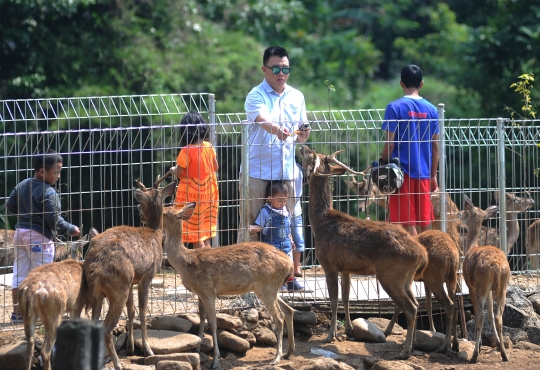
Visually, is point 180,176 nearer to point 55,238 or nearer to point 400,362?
point 55,238

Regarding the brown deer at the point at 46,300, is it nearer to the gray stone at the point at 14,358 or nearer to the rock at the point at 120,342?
the gray stone at the point at 14,358

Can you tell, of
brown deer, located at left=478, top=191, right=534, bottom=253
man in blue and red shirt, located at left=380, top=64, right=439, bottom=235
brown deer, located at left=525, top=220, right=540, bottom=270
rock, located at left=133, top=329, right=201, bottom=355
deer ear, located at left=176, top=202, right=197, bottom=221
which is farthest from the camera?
brown deer, located at left=525, top=220, right=540, bottom=270

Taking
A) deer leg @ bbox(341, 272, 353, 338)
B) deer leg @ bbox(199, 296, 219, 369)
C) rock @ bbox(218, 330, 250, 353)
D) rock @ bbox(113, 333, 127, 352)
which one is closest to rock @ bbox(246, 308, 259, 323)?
rock @ bbox(218, 330, 250, 353)

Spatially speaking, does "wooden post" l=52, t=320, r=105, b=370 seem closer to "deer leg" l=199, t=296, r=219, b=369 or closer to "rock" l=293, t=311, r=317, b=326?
"deer leg" l=199, t=296, r=219, b=369

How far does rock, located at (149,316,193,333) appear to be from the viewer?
30.5 ft

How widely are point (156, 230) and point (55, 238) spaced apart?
1.21 metres

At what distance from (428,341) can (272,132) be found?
2938 mm

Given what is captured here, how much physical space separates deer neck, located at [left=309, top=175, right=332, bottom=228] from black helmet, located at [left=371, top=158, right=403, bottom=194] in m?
0.68

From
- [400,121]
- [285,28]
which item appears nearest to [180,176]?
[400,121]

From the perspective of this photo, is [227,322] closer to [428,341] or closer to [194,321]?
[194,321]

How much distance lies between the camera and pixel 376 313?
419 inches

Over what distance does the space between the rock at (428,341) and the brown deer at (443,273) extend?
109 mm

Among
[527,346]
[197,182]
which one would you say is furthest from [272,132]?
[527,346]

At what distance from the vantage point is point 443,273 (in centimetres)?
959
